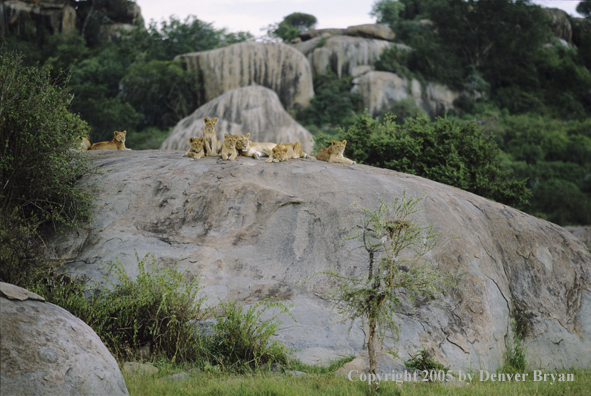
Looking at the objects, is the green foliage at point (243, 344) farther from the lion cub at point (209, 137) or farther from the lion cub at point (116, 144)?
the lion cub at point (116, 144)

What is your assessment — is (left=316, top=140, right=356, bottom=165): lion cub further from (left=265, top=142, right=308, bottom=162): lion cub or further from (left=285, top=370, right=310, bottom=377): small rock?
(left=285, top=370, right=310, bottom=377): small rock

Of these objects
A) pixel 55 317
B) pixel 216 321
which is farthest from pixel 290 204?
pixel 55 317

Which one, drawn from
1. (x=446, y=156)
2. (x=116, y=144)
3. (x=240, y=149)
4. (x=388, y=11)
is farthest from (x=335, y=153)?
(x=388, y=11)

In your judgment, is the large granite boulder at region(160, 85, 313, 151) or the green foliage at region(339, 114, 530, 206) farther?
the large granite boulder at region(160, 85, 313, 151)

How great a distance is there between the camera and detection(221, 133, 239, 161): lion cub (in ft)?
Result: 36.1

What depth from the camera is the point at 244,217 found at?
9.48 m

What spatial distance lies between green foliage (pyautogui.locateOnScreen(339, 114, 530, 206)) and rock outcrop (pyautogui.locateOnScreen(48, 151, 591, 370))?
4.45 metres

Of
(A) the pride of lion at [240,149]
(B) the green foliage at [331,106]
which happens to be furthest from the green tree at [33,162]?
(B) the green foliage at [331,106]

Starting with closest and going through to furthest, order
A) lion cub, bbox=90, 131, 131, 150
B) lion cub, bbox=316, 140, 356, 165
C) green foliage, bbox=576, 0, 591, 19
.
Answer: lion cub, bbox=316, 140, 356, 165
lion cub, bbox=90, 131, 131, 150
green foliage, bbox=576, 0, 591, 19

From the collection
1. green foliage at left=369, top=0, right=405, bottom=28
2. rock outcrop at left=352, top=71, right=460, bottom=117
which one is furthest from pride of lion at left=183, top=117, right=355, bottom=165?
green foliage at left=369, top=0, right=405, bottom=28

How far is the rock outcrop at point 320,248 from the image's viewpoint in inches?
328

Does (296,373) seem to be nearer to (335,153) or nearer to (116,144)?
(335,153)

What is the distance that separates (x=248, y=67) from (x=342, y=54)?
39.3 feet

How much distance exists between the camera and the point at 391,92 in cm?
4341
